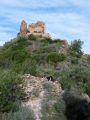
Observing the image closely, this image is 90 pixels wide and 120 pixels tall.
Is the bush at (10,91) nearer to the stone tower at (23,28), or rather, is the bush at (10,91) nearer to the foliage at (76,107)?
the foliage at (76,107)

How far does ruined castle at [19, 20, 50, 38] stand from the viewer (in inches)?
4833

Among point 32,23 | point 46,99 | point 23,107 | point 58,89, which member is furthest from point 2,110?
point 32,23

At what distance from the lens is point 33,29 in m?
125

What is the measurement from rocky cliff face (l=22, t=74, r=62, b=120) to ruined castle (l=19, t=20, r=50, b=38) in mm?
86368

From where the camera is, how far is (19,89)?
108 ft

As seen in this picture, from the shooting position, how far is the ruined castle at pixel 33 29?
123 metres

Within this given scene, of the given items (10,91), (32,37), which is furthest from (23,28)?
(10,91)

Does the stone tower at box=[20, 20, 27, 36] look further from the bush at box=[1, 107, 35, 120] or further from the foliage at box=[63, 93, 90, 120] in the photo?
the bush at box=[1, 107, 35, 120]

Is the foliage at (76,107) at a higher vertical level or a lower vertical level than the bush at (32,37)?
lower

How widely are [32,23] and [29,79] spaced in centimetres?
9466

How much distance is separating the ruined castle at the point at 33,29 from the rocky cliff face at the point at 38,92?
86368 millimetres

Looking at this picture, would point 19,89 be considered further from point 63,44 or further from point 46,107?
point 63,44

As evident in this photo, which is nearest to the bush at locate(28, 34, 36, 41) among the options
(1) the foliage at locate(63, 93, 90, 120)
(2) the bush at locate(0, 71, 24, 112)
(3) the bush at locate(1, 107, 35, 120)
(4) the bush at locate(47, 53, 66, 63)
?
(4) the bush at locate(47, 53, 66, 63)

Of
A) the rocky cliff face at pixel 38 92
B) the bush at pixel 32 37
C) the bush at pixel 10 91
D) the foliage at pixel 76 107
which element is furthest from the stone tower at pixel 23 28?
the bush at pixel 10 91
